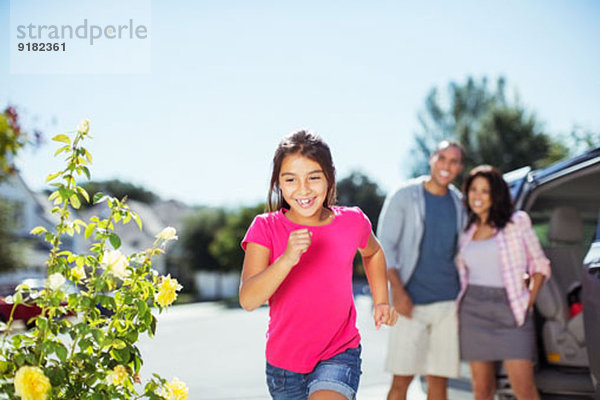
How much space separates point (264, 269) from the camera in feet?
8.33

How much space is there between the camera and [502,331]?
4191mm

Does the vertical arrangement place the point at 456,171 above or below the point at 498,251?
above

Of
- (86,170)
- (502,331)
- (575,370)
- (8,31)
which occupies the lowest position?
(575,370)

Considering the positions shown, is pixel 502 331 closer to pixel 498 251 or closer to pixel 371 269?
pixel 498 251

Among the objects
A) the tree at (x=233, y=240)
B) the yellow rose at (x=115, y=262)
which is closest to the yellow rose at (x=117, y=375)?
the yellow rose at (x=115, y=262)

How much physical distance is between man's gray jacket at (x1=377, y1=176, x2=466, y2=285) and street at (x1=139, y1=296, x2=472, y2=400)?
3.29ft

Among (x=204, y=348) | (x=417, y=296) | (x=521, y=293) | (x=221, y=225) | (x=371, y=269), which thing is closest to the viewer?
(x=371, y=269)

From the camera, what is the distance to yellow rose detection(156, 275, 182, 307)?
226 centimetres

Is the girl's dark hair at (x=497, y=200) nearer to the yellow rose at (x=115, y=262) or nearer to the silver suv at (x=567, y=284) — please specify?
the silver suv at (x=567, y=284)

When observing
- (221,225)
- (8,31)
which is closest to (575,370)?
(8,31)

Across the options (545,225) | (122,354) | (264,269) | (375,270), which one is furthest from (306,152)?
(545,225)

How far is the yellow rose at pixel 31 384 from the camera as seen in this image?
1979 mm

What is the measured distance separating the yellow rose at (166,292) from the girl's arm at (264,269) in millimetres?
269

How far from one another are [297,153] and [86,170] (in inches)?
30.0
